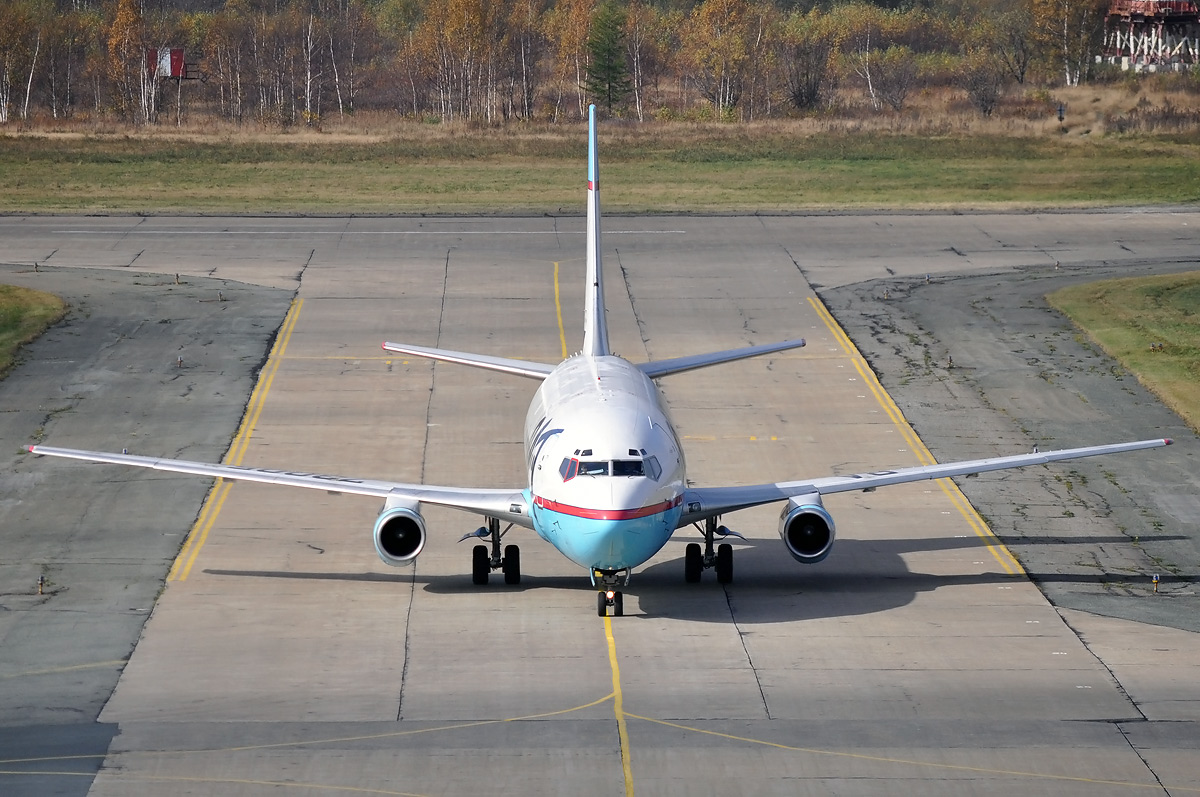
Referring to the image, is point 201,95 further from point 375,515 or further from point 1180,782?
point 1180,782

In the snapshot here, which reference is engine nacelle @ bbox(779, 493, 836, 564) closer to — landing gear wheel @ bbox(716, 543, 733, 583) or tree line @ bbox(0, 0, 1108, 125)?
landing gear wheel @ bbox(716, 543, 733, 583)

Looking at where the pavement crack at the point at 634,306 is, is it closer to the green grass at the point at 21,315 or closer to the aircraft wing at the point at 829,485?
the green grass at the point at 21,315

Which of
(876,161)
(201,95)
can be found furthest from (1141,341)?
(201,95)

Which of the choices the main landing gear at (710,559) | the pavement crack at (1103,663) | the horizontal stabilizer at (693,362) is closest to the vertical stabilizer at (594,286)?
the horizontal stabilizer at (693,362)

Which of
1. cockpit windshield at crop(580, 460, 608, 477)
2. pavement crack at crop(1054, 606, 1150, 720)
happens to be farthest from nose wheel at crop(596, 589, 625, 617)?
pavement crack at crop(1054, 606, 1150, 720)

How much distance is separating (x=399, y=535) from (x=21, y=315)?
111 feet

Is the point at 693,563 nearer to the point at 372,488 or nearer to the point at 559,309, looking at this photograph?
the point at 372,488

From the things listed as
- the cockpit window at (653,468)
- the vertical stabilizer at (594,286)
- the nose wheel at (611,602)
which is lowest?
the nose wheel at (611,602)

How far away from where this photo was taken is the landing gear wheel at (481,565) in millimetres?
31047

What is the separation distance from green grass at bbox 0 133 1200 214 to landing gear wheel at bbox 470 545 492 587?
53400 millimetres

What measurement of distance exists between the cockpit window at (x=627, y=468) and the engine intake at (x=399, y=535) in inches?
159

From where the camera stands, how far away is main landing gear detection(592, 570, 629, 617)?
28547mm

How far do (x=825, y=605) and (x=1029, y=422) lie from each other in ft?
54.6

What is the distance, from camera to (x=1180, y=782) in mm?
22547
